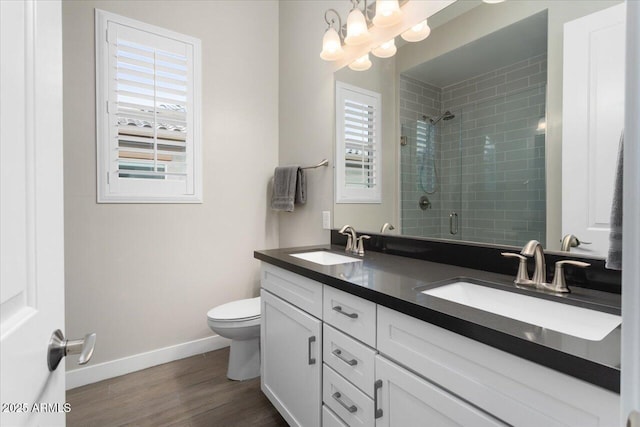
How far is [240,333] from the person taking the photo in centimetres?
195

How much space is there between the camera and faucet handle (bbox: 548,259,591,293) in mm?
980

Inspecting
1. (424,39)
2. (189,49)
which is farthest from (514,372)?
(189,49)

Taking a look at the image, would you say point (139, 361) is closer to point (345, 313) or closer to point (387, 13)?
point (345, 313)

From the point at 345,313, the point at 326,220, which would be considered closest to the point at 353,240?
the point at 326,220

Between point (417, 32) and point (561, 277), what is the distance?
1331mm

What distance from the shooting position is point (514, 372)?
0.66 m

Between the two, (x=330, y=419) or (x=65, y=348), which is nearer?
(x=65, y=348)

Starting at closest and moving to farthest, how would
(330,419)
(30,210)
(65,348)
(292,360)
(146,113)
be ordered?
(30,210) < (65,348) < (330,419) < (292,360) < (146,113)

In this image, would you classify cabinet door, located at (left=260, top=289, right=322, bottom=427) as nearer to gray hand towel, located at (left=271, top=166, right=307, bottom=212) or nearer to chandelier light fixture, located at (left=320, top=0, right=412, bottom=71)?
gray hand towel, located at (left=271, top=166, right=307, bottom=212)

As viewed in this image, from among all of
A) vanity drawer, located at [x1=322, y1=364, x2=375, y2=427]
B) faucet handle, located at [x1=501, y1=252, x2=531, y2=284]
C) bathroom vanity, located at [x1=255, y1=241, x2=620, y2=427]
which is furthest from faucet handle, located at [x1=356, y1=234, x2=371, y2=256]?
faucet handle, located at [x1=501, y1=252, x2=531, y2=284]

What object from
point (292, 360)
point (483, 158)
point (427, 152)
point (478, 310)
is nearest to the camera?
point (478, 310)

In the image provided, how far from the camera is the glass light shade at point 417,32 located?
1.60m

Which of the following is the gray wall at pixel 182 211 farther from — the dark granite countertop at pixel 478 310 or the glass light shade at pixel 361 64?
the dark granite countertop at pixel 478 310

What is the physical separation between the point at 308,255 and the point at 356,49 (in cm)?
133
